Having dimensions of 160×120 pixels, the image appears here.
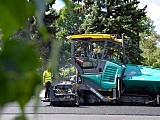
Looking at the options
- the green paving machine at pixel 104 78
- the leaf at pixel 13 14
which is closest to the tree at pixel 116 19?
the green paving machine at pixel 104 78

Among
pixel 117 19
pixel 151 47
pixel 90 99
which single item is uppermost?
pixel 117 19

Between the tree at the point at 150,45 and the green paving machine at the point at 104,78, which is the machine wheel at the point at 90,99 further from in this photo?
the tree at the point at 150,45

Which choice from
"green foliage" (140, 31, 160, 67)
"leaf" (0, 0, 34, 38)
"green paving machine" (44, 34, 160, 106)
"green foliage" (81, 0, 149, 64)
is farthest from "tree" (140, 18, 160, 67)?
"leaf" (0, 0, 34, 38)

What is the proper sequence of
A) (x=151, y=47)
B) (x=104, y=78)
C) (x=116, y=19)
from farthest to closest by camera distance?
1. (x=151, y=47)
2. (x=116, y=19)
3. (x=104, y=78)

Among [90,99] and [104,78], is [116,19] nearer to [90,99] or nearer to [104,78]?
[90,99]

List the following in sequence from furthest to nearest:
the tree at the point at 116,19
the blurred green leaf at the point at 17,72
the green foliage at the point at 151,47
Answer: the green foliage at the point at 151,47
the tree at the point at 116,19
the blurred green leaf at the point at 17,72

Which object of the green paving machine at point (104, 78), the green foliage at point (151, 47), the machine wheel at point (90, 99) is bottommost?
the machine wheel at point (90, 99)

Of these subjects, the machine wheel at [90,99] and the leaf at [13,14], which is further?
the machine wheel at [90,99]

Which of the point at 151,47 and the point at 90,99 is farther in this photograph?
the point at 151,47

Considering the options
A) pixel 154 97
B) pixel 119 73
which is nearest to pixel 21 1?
pixel 119 73

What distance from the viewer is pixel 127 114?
11109 millimetres

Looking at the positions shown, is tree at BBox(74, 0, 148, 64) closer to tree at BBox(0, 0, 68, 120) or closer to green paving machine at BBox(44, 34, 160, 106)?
green paving machine at BBox(44, 34, 160, 106)

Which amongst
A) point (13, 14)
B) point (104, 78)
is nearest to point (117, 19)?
point (104, 78)

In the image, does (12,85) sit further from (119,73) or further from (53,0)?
(119,73)
